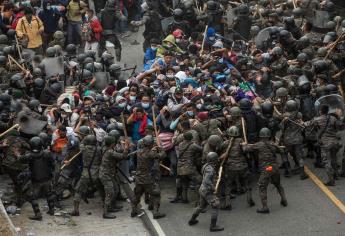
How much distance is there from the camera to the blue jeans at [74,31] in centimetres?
3012

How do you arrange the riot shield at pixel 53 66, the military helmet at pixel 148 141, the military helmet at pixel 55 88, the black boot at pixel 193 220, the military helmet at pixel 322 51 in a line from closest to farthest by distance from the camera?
1. the black boot at pixel 193 220
2. the military helmet at pixel 148 141
3. the military helmet at pixel 55 88
4. the military helmet at pixel 322 51
5. the riot shield at pixel 53 66

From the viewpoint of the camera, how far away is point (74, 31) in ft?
99.2

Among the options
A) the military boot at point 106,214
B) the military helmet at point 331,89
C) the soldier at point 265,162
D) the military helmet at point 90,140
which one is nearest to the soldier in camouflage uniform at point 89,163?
the military helmet at point 90,140

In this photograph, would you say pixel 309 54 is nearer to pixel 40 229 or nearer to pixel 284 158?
pixel 284 158

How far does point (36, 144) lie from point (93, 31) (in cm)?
815

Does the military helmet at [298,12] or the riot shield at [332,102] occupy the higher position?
the military helmet at [298,12]

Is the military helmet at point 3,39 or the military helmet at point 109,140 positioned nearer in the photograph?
the military helmet at point 109,140

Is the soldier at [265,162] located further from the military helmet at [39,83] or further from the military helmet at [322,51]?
the military helmet at [39,83]

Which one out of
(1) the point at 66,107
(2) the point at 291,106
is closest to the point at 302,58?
(2) the point at 291,106

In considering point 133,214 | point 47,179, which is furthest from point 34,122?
point 133,214

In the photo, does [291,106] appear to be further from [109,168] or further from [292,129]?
[109,168]

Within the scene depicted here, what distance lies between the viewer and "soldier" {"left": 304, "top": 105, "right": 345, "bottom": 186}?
73.8ft

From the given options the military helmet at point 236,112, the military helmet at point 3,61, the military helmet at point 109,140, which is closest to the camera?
the military helmet at point 109,140

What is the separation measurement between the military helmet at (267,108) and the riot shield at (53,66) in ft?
19.2
